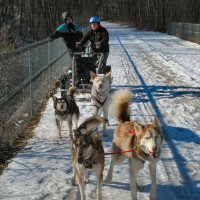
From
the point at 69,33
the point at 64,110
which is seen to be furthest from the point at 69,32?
the point at 64,110

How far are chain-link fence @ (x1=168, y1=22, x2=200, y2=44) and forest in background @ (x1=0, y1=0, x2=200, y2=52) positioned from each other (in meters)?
8.44

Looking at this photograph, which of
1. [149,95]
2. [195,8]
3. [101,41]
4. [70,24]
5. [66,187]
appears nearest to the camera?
[66,187]

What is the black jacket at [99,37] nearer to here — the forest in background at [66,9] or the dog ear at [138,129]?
the forest in background at [66,9]

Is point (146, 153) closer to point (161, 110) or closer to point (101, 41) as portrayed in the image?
point (161, 110)

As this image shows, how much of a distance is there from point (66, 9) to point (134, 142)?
82.7 feet

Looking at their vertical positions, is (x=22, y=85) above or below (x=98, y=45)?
below

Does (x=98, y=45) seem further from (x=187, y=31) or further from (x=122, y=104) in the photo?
(x=187, y=31)

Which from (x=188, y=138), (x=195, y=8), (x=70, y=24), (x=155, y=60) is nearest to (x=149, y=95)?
(x=70, y=24)

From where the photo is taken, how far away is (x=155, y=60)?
1858 cm

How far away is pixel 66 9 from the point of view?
2855 cm

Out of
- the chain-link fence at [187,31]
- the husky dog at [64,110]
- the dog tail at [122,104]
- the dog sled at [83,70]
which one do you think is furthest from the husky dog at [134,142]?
the chain-link fence at [187,31]

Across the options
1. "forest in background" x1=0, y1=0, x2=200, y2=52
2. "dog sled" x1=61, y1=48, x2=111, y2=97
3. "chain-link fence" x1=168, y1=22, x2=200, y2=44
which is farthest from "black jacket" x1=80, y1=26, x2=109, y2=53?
"chain-link fence" x1=168, y1=22, x2=200, y2=44

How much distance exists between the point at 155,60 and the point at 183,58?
5.32 ft

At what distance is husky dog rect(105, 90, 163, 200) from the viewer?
3.98 m
